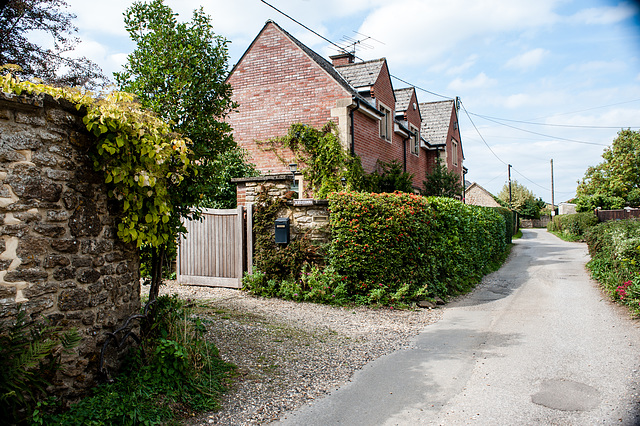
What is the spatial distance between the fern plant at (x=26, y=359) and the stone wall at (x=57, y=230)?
110 mm

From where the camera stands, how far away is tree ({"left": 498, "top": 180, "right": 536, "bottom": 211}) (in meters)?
60.9

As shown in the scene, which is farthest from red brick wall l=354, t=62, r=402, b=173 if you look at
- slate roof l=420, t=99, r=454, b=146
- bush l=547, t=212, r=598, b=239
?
bush l=547, t=212, r=598, b=239

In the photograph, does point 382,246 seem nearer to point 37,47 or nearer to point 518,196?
point 37,47

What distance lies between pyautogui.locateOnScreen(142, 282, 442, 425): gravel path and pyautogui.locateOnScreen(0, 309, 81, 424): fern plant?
1.29m

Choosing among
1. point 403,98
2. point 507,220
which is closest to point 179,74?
point 403,98

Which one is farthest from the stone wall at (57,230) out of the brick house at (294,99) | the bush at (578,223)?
the bush at (578,223)

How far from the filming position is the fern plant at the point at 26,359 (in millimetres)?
3035

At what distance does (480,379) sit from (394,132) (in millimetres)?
15427

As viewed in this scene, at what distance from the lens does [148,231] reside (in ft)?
14.6

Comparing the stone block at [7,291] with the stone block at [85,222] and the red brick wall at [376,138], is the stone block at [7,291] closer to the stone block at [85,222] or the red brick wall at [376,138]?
the stone block at [85,222]

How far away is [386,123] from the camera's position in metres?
18.5

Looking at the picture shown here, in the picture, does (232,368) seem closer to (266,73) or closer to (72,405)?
(72,405)

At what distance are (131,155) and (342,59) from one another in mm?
17918

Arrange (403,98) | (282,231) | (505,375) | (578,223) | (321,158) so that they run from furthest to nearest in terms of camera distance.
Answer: (578,223)
(403,98)
(321,158)
(282,231)
(505,375)
